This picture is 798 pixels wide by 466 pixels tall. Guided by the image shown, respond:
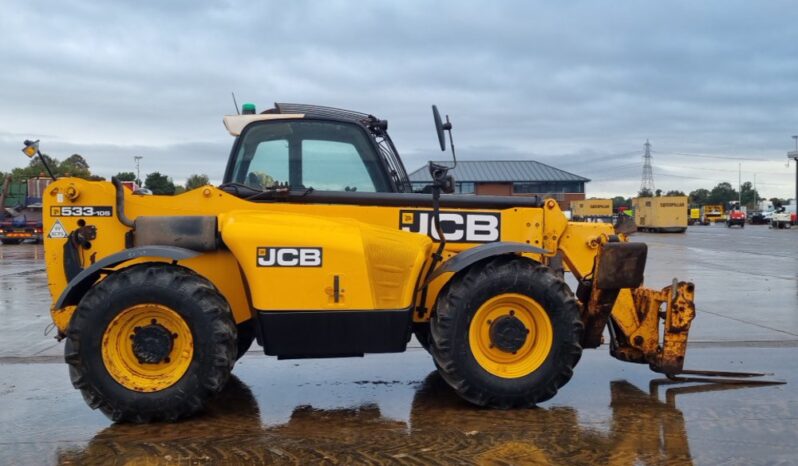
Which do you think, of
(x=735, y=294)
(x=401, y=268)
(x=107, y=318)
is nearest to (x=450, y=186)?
(x=401, y=268)

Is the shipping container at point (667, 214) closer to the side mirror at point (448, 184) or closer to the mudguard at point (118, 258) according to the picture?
the side mirror at point (448, 184)

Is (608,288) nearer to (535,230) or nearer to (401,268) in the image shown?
(535,230)

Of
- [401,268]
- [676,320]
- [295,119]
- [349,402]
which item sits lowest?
[349,402]

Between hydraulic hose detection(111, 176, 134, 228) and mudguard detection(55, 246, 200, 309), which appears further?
hydraulic hose detection(111, 176, 134, 228)

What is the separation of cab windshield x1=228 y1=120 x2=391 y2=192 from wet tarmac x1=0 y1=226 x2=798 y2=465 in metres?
1.73

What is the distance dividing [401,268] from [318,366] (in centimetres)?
220

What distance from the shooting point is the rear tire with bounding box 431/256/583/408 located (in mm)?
4992

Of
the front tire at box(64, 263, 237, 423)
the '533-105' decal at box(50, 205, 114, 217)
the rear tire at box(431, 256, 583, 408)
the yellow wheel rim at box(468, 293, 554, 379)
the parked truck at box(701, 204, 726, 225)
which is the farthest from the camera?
the parked truck at box(701, 204, 726, 225)

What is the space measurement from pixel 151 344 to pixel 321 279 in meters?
1.22

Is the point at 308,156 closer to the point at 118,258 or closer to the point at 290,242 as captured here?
the point at 290,242

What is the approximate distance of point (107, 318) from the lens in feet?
15.5

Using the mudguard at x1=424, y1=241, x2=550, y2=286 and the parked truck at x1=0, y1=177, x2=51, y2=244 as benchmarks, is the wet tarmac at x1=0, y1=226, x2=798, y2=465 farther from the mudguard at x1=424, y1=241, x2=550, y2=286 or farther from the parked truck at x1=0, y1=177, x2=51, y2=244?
the parked truck at x1=0, y1=177, x2=51, y2=244

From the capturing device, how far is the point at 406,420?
498cm

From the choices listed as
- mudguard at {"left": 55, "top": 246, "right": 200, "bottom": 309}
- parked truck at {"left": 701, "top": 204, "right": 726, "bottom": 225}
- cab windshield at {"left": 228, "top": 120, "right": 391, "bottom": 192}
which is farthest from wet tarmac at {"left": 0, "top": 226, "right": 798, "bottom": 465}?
parked truck at {"left": 701, "top": 204, "right": 726, "bottom": 225}
